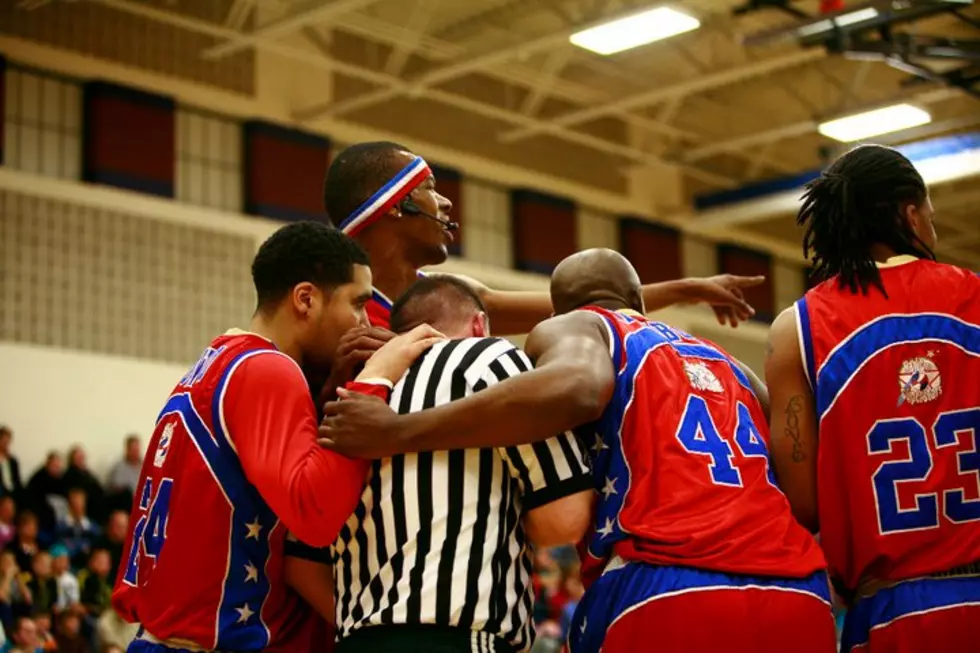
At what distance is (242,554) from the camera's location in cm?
427

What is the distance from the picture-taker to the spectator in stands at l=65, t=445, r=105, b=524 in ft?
57.3

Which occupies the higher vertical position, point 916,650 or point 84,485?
point 84,485

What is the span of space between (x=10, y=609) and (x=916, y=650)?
40.6ft

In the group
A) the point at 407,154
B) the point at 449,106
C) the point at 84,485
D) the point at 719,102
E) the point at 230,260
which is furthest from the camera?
the point at 719,102

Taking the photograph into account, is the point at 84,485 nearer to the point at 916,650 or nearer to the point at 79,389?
the point at 79,389

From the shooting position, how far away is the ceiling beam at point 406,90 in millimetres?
18969

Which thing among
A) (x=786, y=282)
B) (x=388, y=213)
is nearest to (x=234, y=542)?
→ (x=388, y=213)

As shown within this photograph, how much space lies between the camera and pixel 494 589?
3.86 m

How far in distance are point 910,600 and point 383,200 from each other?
239cm

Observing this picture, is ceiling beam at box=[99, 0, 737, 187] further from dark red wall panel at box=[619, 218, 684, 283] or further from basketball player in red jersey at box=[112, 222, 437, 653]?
basketball player in red jersey at box=[112, 222, 437, 653]

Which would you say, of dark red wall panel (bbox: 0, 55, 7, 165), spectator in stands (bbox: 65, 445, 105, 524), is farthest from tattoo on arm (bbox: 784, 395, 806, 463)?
dark red wall panel (bbox: 0, 55, 7, 165)

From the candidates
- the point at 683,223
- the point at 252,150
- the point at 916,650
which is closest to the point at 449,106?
the point at 252,150

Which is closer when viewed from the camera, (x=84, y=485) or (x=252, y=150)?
(x=84, y=485)

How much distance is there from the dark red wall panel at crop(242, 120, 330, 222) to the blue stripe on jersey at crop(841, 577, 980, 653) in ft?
54.6
